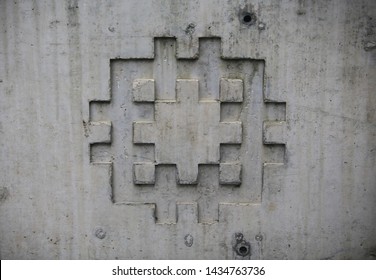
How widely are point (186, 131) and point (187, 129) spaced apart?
0.01 m

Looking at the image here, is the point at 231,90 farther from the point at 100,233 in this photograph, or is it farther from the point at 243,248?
the point at 100,233

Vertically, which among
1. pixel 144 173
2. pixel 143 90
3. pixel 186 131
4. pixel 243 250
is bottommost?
pixel 243 250

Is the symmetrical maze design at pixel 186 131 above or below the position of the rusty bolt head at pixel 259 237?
above

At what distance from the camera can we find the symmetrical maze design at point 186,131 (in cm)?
309

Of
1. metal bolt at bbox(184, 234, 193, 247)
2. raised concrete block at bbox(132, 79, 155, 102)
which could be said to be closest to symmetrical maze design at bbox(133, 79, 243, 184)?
raised concrete block at bbox(132, 79, 155, 102)

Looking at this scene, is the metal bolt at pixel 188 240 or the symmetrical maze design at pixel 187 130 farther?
the metal bolt at pixel 188 240

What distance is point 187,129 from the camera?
124 inches

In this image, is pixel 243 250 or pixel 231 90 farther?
pixel 243 250

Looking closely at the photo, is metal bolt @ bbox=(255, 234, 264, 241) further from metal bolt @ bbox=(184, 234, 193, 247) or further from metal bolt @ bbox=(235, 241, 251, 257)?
metal bolt @ bbox=(184, 234, 193, 247)

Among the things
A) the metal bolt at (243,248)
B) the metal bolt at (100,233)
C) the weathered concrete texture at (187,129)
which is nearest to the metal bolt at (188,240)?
the weathered concrete texture at (187,129)

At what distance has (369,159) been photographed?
10.4ft

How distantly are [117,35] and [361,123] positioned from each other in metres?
1.24

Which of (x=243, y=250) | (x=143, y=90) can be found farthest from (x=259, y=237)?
(x=143, y=90)

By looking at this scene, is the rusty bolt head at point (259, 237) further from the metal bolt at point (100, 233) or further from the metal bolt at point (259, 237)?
the metal bolt at point (100, 233)
